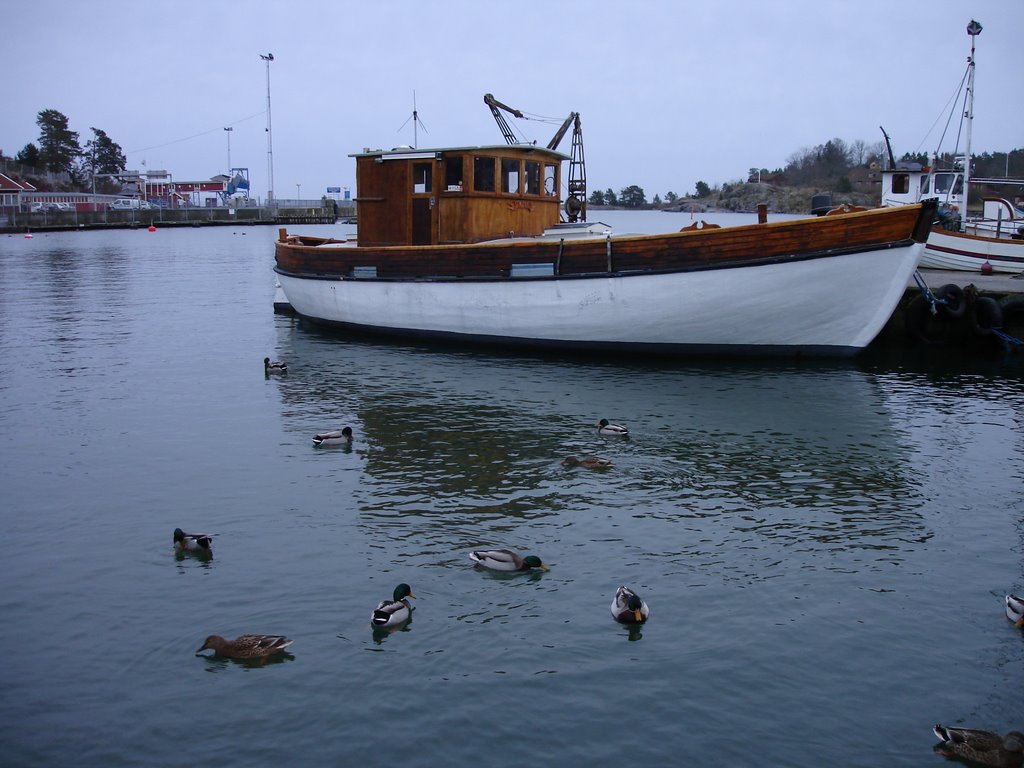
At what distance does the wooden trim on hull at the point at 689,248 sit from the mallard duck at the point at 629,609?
12.7 m

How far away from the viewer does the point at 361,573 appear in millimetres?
10625

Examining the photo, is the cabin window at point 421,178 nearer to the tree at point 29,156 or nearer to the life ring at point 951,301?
the life ring at point 951,301

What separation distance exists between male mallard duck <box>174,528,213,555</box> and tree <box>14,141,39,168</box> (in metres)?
163

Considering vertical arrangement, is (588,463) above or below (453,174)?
below

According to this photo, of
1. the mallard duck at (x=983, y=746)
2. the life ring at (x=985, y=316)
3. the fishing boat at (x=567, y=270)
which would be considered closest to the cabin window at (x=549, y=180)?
the fishing boat at (x=567, y=270)

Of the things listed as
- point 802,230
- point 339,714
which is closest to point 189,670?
point 339,714

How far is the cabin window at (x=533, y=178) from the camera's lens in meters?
26.5

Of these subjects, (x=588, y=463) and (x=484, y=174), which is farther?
(x=484, y=174)

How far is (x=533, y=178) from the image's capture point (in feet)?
87.6

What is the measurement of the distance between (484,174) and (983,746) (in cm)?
2045

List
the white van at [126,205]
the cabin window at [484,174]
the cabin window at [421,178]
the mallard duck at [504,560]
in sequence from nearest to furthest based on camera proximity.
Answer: the mallard duck at [504,560] → the cabin window at [484,174] → the cabin window at [421,178] → the white van at [126,205]

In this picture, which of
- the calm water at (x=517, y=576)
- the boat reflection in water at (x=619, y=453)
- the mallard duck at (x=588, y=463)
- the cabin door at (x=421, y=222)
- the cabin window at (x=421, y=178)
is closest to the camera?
the calm water at (x=517, y=576)

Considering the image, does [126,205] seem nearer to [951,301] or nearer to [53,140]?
[53,140]

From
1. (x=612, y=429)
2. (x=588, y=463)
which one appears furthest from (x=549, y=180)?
(x=588, y=463)
